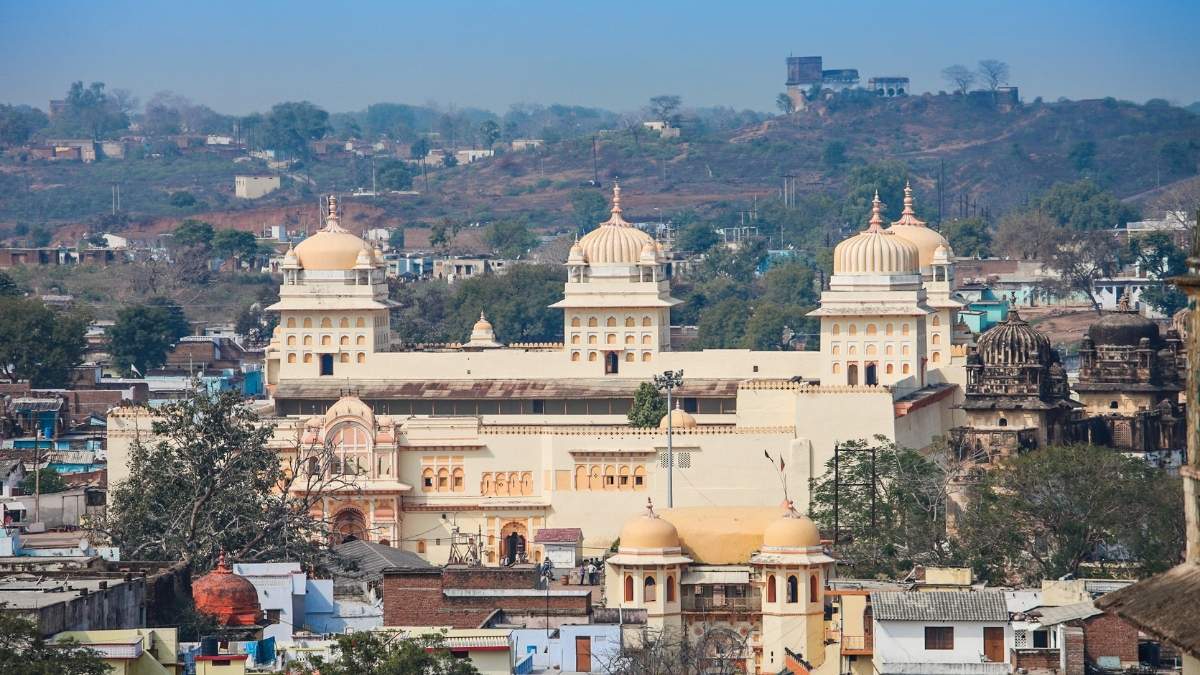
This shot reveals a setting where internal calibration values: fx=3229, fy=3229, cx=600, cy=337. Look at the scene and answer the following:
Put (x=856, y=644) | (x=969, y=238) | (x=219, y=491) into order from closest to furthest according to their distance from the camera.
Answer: (x=856, y=644) < (x=219, y=491) < (x=969, y=238)

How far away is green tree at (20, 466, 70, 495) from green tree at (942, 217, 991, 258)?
58788mm

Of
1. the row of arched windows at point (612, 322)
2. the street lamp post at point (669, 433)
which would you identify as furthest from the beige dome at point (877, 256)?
the street lamp post at point (669, 433)

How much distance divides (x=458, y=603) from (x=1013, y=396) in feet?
74.1

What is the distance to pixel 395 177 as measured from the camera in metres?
177

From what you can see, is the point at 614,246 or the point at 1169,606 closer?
the point at 1169,606

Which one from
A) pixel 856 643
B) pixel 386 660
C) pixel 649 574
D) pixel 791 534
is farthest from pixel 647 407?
pixel 386 660

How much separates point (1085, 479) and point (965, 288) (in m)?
49.5

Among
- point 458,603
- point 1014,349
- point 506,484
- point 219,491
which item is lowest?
point 458,603

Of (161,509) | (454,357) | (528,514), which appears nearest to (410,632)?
(161,509)

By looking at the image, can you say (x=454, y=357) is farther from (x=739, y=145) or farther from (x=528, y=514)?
(x=739, y=145)

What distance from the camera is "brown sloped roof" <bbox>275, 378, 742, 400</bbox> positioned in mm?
57094

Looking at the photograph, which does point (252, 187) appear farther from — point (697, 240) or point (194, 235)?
point (194, 235)

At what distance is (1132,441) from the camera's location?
191 feet

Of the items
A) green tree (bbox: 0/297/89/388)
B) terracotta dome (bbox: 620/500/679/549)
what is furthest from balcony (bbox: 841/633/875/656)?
green tree (bbox: 0/297/89/388)
